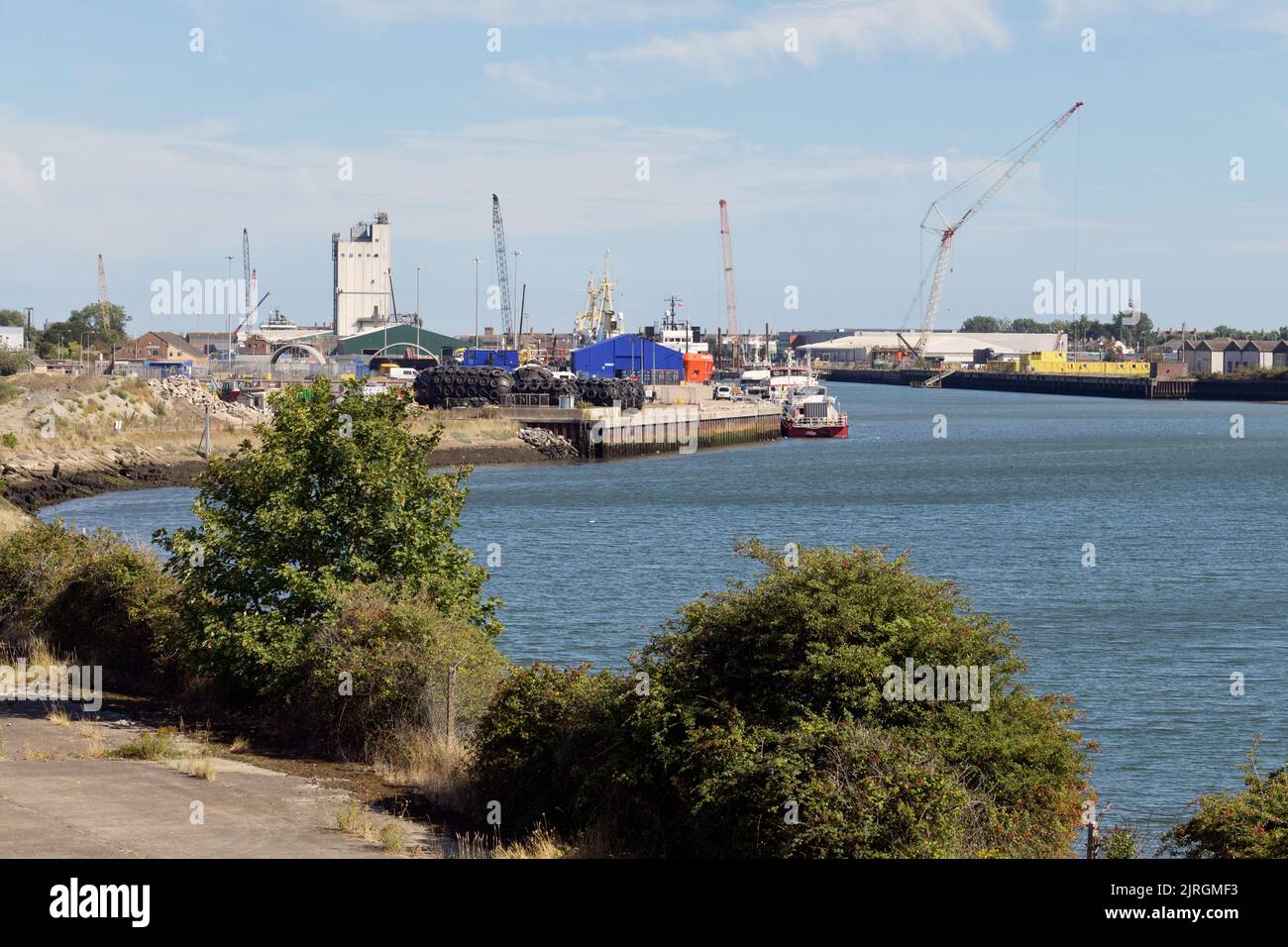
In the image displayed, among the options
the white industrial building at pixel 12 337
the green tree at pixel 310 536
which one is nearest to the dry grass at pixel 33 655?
the green tree at pixel 310 536

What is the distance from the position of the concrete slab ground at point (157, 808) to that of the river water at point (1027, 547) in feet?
28.6

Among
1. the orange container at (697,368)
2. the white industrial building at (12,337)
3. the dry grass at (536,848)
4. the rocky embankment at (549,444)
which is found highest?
the white industrial building at (12,337)

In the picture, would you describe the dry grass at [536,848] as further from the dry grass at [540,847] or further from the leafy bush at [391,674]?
the leafy bush at [391,674]

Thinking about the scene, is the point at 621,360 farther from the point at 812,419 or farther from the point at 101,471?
the point at 101,471

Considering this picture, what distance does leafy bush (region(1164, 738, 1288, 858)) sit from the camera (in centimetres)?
1120

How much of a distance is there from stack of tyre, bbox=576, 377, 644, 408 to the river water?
9242mm

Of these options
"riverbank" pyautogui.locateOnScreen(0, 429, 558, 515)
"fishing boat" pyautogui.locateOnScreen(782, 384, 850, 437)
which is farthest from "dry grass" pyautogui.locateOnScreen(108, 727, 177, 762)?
"fishing boat" pyautogui.locateOnScreen(782, 384, 850, 437)

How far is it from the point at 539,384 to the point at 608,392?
202 inches

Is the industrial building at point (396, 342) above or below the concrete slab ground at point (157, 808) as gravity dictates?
above

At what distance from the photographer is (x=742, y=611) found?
13617 millimetres

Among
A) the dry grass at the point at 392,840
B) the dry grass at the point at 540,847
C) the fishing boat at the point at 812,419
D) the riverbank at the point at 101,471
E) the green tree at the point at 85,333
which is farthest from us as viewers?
the green tree at the point at 85,333

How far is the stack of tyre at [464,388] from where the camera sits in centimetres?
9931

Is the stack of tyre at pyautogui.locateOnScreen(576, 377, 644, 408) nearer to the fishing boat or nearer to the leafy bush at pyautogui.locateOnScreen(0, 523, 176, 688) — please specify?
the fishing boat
